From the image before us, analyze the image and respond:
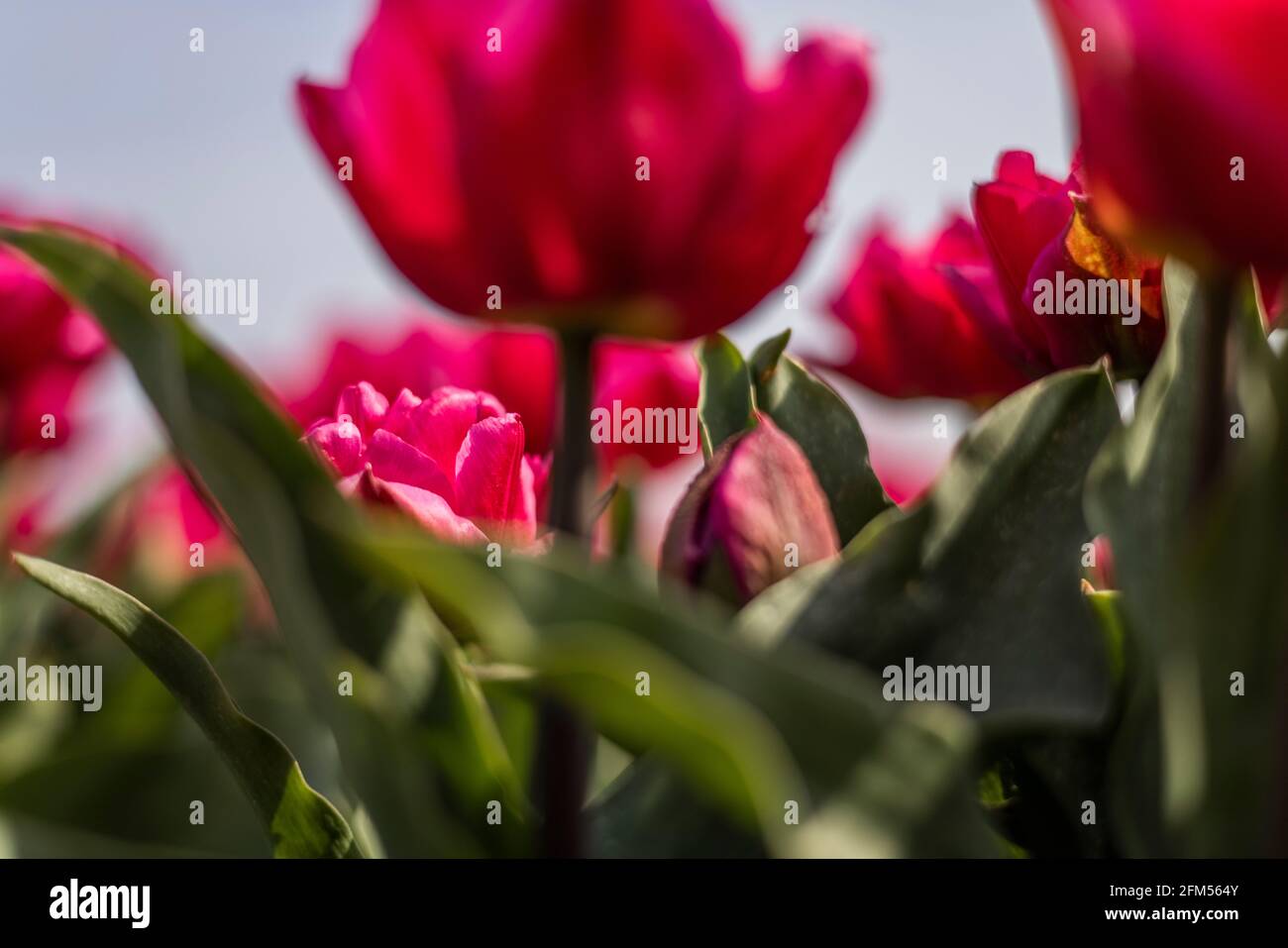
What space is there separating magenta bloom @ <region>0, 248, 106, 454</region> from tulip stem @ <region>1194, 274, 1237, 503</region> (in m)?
0.77

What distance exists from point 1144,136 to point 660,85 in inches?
3.5

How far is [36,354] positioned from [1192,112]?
84cm

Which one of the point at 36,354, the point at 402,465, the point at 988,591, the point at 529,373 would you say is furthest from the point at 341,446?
the point at 36,354

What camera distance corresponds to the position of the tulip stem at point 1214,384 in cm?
23

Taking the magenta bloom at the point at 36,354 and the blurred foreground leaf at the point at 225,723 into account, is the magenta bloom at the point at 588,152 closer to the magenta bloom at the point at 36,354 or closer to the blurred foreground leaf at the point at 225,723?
the blurred foreground leaf at the point at 225,723

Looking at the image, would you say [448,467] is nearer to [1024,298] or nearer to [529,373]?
[1024,298]

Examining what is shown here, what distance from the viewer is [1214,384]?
23 centimetres

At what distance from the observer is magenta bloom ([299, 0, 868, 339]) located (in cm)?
26

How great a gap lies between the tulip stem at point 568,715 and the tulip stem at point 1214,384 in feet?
0.34

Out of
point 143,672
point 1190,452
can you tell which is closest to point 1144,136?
point 1190,452

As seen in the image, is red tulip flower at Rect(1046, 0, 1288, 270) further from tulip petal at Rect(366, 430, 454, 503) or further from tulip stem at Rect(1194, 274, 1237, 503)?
tulip petal at Rect(366, 430, 454, 503)

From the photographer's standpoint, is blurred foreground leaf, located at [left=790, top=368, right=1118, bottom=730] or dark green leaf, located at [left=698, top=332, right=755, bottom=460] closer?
blurred foreground leaf, located at [left=790, top=368, right=1118, bottom=730]

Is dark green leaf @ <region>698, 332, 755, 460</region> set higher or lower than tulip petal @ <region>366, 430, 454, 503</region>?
higher

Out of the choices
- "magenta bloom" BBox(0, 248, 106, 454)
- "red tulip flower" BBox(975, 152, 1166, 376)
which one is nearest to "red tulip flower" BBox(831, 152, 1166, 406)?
"red tulip flower" BBox(975, 152, 1166, 376)
